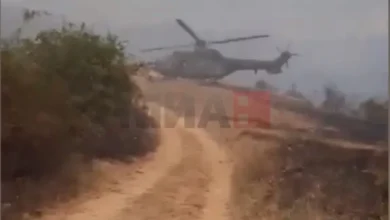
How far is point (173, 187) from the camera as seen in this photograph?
5.08ft

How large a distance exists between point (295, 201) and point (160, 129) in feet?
1.41

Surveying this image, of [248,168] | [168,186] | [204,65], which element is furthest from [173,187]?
[204,65]

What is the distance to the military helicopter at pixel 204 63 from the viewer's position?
5.14 feet

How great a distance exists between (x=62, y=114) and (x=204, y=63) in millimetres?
425

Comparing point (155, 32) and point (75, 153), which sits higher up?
point (155, 32)

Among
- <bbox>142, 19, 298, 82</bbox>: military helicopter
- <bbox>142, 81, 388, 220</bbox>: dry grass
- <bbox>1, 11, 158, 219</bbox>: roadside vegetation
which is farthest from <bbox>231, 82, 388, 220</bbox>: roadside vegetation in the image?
<bbox>1, 11, 158, 219</bbox>: roadside vegetation

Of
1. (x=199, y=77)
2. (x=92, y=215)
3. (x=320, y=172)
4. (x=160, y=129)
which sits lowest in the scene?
(x=92, y=215)

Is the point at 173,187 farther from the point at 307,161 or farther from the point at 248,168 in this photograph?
the point at 307,161

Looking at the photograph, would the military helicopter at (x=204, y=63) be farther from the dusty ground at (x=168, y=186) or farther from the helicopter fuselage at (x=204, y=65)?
the dusty ground at (x=168, y=186)

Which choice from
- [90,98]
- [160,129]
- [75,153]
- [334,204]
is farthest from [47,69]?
[334,204]

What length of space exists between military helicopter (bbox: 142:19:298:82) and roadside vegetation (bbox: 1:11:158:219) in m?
0.10

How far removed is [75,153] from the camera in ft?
5.09

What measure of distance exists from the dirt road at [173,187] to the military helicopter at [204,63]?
0.39 ft

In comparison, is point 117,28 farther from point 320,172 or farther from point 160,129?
point 320,172
